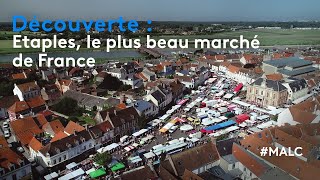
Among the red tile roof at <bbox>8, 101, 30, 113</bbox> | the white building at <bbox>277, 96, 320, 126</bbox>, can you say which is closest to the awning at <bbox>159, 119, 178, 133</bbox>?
the white building at <bbox>277, 96, 320, 126</bbox>

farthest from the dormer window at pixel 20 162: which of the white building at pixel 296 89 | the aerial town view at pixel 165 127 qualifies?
the white building at pixel 296 89

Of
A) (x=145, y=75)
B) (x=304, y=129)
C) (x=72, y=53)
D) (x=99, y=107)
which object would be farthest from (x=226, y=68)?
(x=72, y=53)

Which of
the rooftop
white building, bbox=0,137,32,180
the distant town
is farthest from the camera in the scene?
the rooftop

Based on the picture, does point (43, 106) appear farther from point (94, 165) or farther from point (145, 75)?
point (145, 75)

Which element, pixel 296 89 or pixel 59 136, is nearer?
pixel 59 136

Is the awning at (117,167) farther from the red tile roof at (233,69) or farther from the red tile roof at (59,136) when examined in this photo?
the red tile roof at (233,69)

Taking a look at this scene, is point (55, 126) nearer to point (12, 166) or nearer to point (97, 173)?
point (12, 166)

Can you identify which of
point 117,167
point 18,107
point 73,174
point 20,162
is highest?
point 18,107

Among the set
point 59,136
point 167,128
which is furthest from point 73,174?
point 167,128

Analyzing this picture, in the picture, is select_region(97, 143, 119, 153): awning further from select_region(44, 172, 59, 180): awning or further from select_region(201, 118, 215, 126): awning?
select_region(201, 118, 215, 126): awning
